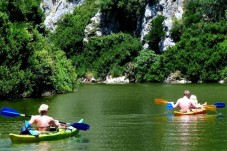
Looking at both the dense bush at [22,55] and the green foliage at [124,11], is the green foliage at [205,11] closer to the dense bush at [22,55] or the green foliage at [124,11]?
the green foliage at [124,11]

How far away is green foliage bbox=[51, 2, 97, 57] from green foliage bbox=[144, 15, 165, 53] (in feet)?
49.0

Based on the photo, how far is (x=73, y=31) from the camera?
98.1m

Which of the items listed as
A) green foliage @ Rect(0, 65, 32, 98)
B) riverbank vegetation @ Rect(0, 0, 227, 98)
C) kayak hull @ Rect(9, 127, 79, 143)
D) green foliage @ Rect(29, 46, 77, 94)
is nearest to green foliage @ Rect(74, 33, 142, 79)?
riverbank vegetation @ Rect(0, 0, 227, 98)

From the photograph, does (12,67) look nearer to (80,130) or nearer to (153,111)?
(153,111)

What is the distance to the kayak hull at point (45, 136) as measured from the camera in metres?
18.9

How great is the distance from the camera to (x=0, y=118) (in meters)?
27.1

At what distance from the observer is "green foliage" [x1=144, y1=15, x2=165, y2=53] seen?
277 ft

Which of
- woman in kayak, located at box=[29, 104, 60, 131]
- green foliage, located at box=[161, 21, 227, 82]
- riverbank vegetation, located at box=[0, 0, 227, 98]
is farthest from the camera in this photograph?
green foliage, located at box=[161, 21, 227, 82]

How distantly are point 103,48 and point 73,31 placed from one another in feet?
27.0

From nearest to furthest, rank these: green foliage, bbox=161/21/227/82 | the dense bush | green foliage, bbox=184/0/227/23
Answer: the dense bush
green foliage, bbox=161/21/227/82
green foliage, bbox=184/0/227/23

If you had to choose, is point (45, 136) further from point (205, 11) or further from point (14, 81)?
point (205, 11)

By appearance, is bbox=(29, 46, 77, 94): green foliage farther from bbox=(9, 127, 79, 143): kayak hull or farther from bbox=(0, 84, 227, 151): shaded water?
bbox=(9, 127, 79, 143): kayak hull

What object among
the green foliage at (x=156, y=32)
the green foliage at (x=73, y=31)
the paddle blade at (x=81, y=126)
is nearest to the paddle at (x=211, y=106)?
the paddle blade at (x=81, y=126)

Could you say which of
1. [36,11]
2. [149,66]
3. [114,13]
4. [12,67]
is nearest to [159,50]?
[149,66]
